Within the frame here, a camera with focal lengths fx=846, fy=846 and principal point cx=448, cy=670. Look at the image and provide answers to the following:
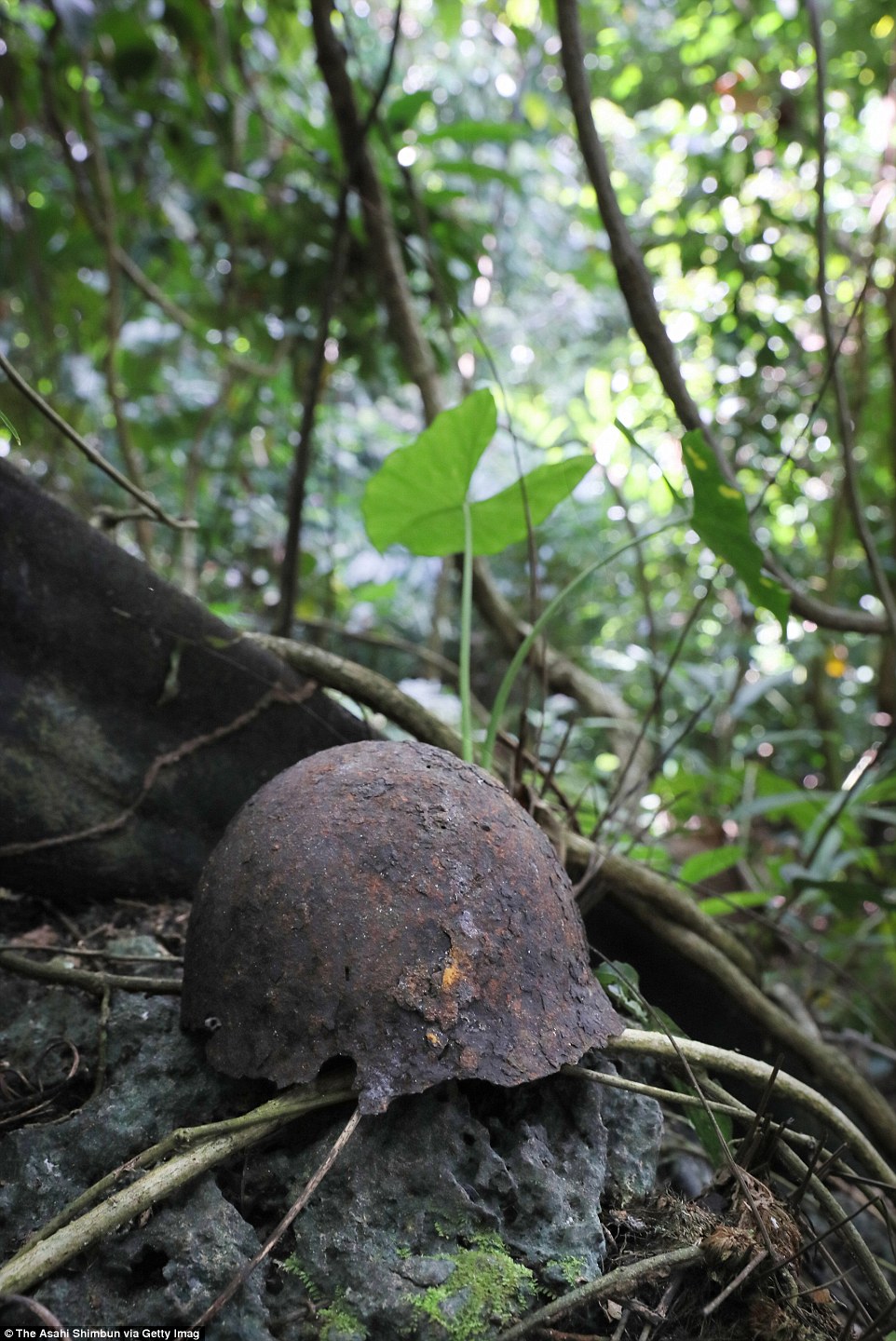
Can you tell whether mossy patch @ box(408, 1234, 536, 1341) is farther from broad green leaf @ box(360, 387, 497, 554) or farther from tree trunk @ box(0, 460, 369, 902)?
broad green leaf @ box(360, 387, 497, 554)

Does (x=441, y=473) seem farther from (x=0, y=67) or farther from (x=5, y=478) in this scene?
(x=0, y=67)

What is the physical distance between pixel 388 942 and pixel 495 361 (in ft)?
11.5

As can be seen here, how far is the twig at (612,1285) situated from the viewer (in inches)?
28.4

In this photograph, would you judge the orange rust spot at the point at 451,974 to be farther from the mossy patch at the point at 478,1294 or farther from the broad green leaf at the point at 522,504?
the broad green leaf at the point at 522,504

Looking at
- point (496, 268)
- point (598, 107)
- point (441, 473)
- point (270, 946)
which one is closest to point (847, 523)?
point (496, 268)

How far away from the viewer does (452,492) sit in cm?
150

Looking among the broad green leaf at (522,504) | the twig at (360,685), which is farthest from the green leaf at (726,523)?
the twig at (360,685)

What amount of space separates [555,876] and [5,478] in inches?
37.7

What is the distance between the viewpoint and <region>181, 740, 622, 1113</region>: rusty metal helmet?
82cm

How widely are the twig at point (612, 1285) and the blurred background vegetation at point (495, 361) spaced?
725 millimetres

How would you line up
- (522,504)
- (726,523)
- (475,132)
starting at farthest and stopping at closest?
(475,132) < (522,504) < (726,523)

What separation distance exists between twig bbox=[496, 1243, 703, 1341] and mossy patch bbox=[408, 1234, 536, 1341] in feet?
0.07

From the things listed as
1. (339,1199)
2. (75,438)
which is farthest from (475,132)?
(339,1199)

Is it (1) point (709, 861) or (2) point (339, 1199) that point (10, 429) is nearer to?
(2) point (339, 1199)
